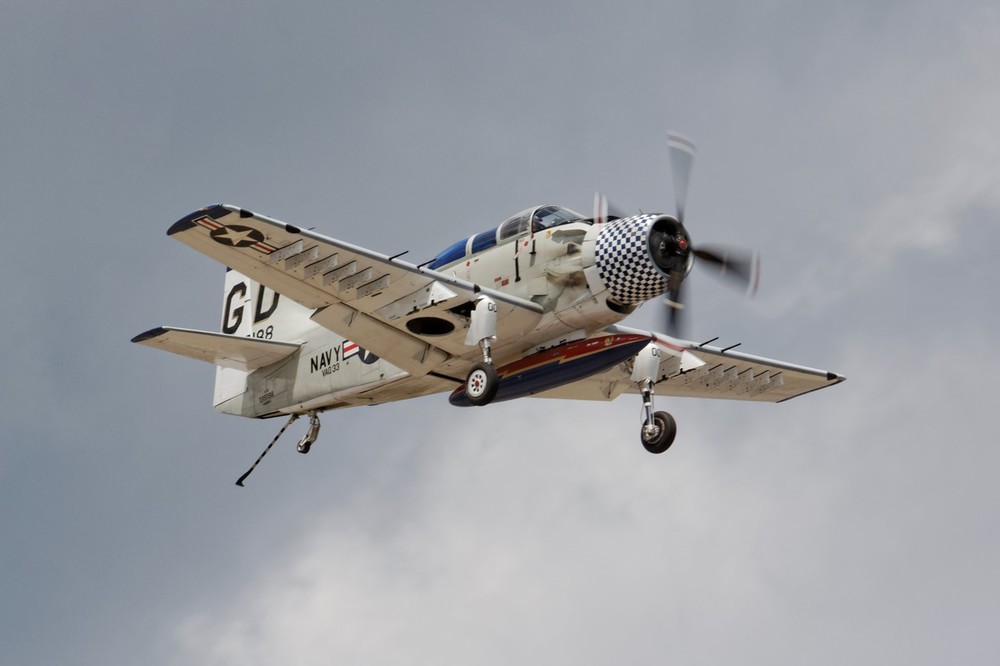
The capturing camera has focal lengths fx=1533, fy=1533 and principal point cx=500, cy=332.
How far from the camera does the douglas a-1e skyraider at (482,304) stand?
85.6ft

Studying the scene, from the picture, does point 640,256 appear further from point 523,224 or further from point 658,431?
point 658,431

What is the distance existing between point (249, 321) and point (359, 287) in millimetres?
7828

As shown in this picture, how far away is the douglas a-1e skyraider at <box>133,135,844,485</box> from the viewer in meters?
26.1

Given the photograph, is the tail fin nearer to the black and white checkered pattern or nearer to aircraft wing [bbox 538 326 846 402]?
aircraft wing [bbox 538 326 846 402]

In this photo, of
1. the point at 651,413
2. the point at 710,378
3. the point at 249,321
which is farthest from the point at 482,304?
the point at 249,321

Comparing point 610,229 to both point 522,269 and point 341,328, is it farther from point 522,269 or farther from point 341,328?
point 341,328

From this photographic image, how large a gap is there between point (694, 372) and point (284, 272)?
9.70 m

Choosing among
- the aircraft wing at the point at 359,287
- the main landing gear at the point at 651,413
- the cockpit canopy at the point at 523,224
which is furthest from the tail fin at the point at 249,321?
the main landing gear at the point at 651,413

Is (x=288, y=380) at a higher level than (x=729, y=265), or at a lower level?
lower

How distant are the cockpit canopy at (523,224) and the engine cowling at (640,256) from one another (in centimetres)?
98

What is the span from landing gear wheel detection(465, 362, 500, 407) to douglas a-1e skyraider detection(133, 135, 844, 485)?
0.02 metres

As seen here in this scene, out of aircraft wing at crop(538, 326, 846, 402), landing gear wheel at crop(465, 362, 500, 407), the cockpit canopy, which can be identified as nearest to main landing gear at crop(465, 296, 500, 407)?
landing gear wheel at crop(465, 362, 500, 407)

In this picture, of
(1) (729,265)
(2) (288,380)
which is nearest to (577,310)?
(1) (729,265)

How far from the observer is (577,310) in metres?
27.1
